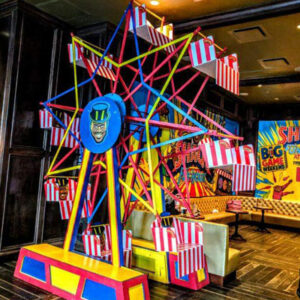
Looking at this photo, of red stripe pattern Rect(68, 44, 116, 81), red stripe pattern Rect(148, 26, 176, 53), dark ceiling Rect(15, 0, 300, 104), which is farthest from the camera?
dark ceiling Rect(15, 0, 300, 104)

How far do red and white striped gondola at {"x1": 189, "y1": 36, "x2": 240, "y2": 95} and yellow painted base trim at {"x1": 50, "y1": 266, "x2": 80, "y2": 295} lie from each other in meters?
2.22

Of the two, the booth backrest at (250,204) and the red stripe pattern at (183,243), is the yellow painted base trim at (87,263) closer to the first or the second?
the red stripe pattern at (183,243)

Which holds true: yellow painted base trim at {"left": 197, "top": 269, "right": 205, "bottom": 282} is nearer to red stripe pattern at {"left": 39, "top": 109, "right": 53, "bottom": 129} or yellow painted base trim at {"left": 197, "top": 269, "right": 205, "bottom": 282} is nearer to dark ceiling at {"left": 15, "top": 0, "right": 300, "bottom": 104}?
red stripe pattern at {"left": 39, "top": 109, "right": 53, "bottom": 129}

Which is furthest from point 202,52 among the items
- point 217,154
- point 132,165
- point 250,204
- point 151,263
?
point 250,204

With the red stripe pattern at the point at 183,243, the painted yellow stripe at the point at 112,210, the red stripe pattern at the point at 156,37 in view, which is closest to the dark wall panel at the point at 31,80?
the painted yellow stripe at the point at 112,210

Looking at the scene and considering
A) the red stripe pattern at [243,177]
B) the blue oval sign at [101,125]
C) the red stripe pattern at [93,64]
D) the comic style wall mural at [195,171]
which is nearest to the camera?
the red stripe pattern at [243,177]

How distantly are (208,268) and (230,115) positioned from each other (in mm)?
6082

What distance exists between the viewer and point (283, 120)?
9.89 meters

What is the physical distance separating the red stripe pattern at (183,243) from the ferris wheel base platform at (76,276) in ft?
1.18

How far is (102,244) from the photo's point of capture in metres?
3.92

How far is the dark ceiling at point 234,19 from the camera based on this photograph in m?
4.36

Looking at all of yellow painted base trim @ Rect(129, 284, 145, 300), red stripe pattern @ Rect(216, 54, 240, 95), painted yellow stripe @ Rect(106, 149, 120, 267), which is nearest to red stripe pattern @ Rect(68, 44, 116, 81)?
painted yellow stripe @ Rect(106, 149, 120, 267)

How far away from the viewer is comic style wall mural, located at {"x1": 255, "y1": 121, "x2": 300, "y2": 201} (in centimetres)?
950

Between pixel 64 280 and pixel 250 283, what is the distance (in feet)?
7.56
